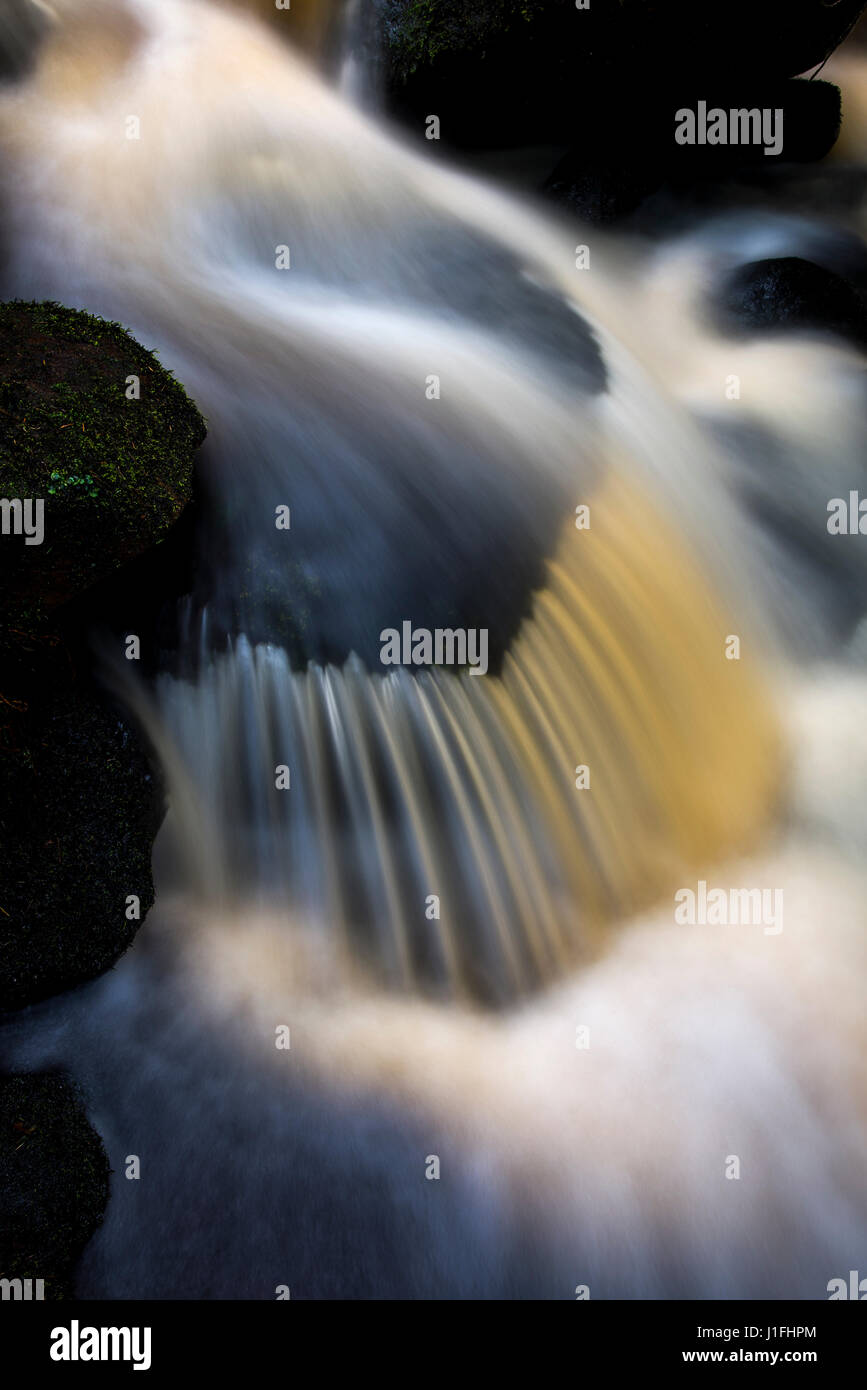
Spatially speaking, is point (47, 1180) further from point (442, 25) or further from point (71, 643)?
point (442, 25)

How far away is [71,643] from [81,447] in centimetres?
65

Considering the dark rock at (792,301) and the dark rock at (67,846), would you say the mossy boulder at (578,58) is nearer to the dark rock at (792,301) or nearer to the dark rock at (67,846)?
the dark rock at (792,301)

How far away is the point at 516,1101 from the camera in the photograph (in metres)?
3.41

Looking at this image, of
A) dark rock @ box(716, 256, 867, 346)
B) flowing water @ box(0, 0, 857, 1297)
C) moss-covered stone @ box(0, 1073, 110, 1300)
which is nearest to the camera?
moss-covered stone @ box(0, 1073, 110, 1300)

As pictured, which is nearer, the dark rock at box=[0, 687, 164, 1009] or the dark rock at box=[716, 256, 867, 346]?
the dark rock at box=[0, 687, 164, 1009]

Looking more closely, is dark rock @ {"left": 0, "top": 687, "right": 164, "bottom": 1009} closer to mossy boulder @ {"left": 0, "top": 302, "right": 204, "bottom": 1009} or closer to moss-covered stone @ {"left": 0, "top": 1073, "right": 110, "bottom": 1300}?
mossy boulder @ {"left": 0, "top": 302, "right": 204, "bottom": 1009}

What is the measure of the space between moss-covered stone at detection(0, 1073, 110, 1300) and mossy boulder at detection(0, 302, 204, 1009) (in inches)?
14.3

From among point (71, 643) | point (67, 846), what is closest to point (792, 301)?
point (71, 643)

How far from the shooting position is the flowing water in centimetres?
311

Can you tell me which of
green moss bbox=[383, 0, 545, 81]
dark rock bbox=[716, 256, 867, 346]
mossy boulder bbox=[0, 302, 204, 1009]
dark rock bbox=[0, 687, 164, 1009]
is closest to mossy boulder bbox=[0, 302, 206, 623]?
mossy boulder bbox=[0, 302, 204, 1009]

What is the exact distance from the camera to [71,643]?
3438 mm

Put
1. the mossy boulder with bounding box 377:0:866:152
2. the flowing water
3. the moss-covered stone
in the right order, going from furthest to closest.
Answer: the mossy boulder with bounding box 377:0:866:152 < the flowing water < the moss-covered stone

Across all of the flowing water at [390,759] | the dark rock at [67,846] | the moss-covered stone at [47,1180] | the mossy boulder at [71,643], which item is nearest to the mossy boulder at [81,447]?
the mossy boulder at [71,643]

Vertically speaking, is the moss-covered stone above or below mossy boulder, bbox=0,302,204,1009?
below
